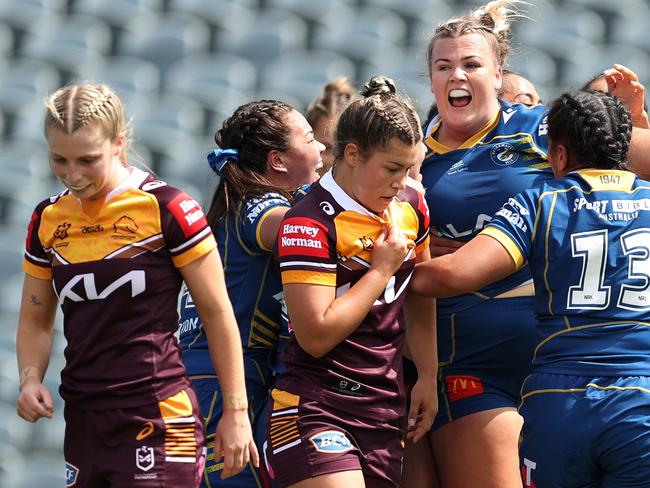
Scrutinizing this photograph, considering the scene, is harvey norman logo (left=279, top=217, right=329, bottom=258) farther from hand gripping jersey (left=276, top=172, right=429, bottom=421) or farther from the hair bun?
the hair bun

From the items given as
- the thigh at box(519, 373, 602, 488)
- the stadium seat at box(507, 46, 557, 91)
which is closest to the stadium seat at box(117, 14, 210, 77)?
the stadium seat at box(507, 46, 557, 91)

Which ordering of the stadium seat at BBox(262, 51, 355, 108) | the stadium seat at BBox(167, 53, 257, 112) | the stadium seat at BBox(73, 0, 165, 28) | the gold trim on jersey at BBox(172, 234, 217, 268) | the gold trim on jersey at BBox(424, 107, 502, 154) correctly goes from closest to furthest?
the gold trim on jersey at BBox(172, 234, 217, 268), the gold trim on jersey at BBox(424, 107, 502, 154), the stadium seat at BBox(262, 51, 355, 108), the stadium seat at BBox(167, 53, 257, 112), the stadium seat at BBox(73, 0, 165, 28)

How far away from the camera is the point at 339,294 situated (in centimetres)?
320

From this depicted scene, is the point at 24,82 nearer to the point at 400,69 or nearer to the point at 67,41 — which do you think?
the point at 67,41

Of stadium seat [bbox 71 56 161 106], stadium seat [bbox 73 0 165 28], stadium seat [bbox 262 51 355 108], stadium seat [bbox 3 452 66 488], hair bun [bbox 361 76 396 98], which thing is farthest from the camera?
stadium seat [bbox 73 0 165 28]

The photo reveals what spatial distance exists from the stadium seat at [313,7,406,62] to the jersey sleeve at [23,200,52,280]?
6.18 metres

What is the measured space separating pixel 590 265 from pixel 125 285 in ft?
4.33

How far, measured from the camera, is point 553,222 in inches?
125

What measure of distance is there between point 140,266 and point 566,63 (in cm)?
667

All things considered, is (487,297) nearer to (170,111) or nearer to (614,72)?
(614,72)

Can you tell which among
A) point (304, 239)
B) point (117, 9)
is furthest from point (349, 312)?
point (117, 9)

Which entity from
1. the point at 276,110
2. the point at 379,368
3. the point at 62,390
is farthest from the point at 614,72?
the point at 62,390

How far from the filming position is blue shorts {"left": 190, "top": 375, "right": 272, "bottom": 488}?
145 inches

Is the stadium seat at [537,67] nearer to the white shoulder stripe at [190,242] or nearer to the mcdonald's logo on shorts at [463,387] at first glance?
the mcdonald's logo on shorts at [463,387]
